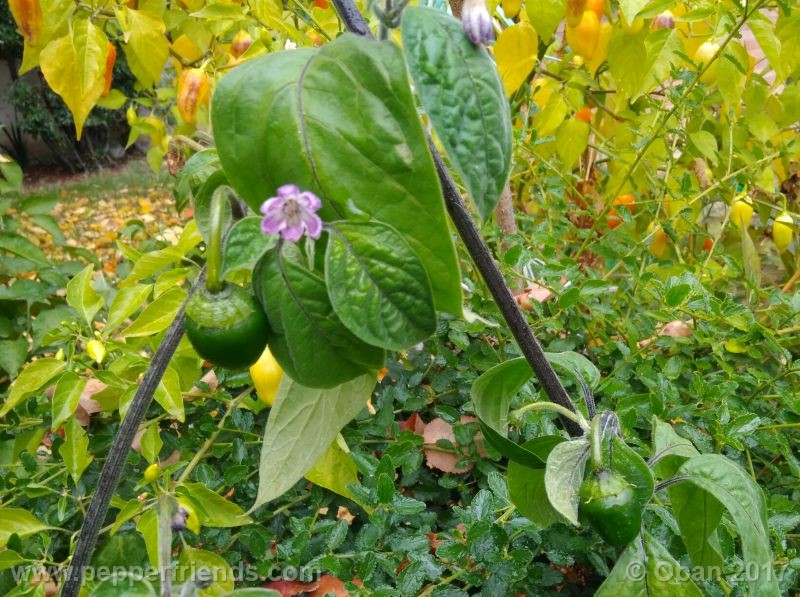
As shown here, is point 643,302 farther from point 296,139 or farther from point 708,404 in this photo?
point 296,139

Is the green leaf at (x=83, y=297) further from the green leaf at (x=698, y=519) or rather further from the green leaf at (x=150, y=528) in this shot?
the green leaf at (x=698, y=519)

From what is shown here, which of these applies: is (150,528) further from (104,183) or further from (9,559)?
(104,183)

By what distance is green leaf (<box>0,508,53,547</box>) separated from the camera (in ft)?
1.84

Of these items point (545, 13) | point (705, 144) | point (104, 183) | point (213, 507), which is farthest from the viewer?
point (104, 183)

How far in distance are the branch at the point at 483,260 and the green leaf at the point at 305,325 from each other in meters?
0.07

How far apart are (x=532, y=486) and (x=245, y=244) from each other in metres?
0.28

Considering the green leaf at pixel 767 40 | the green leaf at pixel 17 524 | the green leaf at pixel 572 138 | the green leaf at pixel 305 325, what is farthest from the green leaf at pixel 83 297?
the green leaf at pixel 767 40

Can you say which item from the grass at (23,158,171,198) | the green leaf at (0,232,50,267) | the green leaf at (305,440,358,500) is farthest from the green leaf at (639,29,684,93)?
the grass at (23,158,171,198)

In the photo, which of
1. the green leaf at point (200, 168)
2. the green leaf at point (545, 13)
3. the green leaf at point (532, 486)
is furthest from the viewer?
the green leaf at point (545, 13)

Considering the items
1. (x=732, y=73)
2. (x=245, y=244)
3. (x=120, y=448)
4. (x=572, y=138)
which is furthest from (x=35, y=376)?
(x=732, y=73)

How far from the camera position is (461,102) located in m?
0.24

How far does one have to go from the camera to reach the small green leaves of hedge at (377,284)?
0.24 metres

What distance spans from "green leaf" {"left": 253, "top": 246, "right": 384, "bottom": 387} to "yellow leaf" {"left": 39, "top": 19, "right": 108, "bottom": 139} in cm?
66

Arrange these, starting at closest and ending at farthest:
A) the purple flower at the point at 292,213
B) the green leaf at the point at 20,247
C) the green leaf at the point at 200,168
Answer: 1. the purple flower at the point at 292,213
2. the green leaf at the point at 200,168
3. the green leaf at the point at 20,247
